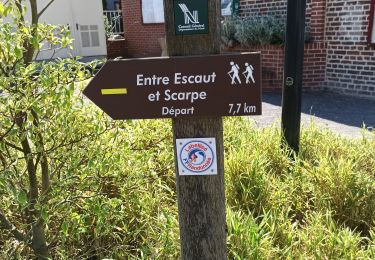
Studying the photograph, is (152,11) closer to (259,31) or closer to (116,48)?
(116,48)

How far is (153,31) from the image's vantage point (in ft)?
43.8

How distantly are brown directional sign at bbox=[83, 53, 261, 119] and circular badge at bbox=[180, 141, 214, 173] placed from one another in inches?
6.2

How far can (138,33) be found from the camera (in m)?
14.1

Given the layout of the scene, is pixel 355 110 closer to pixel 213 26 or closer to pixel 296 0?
pixel 296 0

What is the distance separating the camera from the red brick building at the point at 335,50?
7172 millimetres

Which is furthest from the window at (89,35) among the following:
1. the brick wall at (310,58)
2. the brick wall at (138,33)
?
the brick wall at (310,58)

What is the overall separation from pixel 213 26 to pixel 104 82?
50cm

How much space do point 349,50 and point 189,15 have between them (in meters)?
6.56

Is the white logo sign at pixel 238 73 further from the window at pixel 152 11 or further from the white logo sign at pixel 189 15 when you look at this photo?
the window at pixel 152 11

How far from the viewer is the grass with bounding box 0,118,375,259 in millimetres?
2525

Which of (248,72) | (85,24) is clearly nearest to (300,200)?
(248,72)

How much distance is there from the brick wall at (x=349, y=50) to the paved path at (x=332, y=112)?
10.3 inches

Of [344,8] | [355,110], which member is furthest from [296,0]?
[344,8]

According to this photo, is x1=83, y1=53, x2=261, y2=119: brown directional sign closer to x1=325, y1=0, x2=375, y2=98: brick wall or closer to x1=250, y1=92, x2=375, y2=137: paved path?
x1=250, y1=92, x2=375, y2=137: paved path
